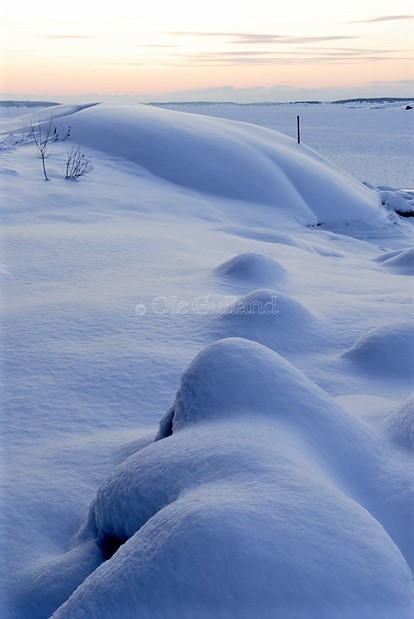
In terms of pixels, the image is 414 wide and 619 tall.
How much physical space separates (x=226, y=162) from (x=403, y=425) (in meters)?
10.2

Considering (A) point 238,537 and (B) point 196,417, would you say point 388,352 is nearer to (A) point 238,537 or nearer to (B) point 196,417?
(B) point 196,417

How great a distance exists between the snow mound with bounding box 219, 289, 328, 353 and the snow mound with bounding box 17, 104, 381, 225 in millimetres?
6671

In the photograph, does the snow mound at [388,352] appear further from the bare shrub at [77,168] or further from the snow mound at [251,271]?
the bare shrub at [77,168]

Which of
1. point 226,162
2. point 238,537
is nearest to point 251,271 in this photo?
point 238,537

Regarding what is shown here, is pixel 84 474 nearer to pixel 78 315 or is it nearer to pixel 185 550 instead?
pixel 185 550

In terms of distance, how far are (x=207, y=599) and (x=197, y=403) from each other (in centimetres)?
102

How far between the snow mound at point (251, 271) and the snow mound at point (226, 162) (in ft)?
16.7

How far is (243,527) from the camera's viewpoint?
1.55m

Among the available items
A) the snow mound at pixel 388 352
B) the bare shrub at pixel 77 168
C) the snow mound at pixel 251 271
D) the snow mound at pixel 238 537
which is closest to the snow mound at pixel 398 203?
the bare shrub at pixel 77 168

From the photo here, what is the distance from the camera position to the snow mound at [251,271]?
6.19m

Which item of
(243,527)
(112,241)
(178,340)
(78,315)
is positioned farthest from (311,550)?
(112,241)

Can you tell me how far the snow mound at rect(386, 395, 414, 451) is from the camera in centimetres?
266

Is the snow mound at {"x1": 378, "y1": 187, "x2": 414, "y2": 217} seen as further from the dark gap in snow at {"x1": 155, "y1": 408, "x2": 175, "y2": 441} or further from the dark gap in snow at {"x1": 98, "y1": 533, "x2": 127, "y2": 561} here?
the dark gap in snow at {"x1": 98, "y1": 533, "x2": 127, "y2": 561}

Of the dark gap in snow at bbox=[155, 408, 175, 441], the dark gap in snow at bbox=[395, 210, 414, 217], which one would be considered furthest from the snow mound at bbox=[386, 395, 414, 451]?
the dark gap in snow at bbox=[395, 210, 414, 217]
